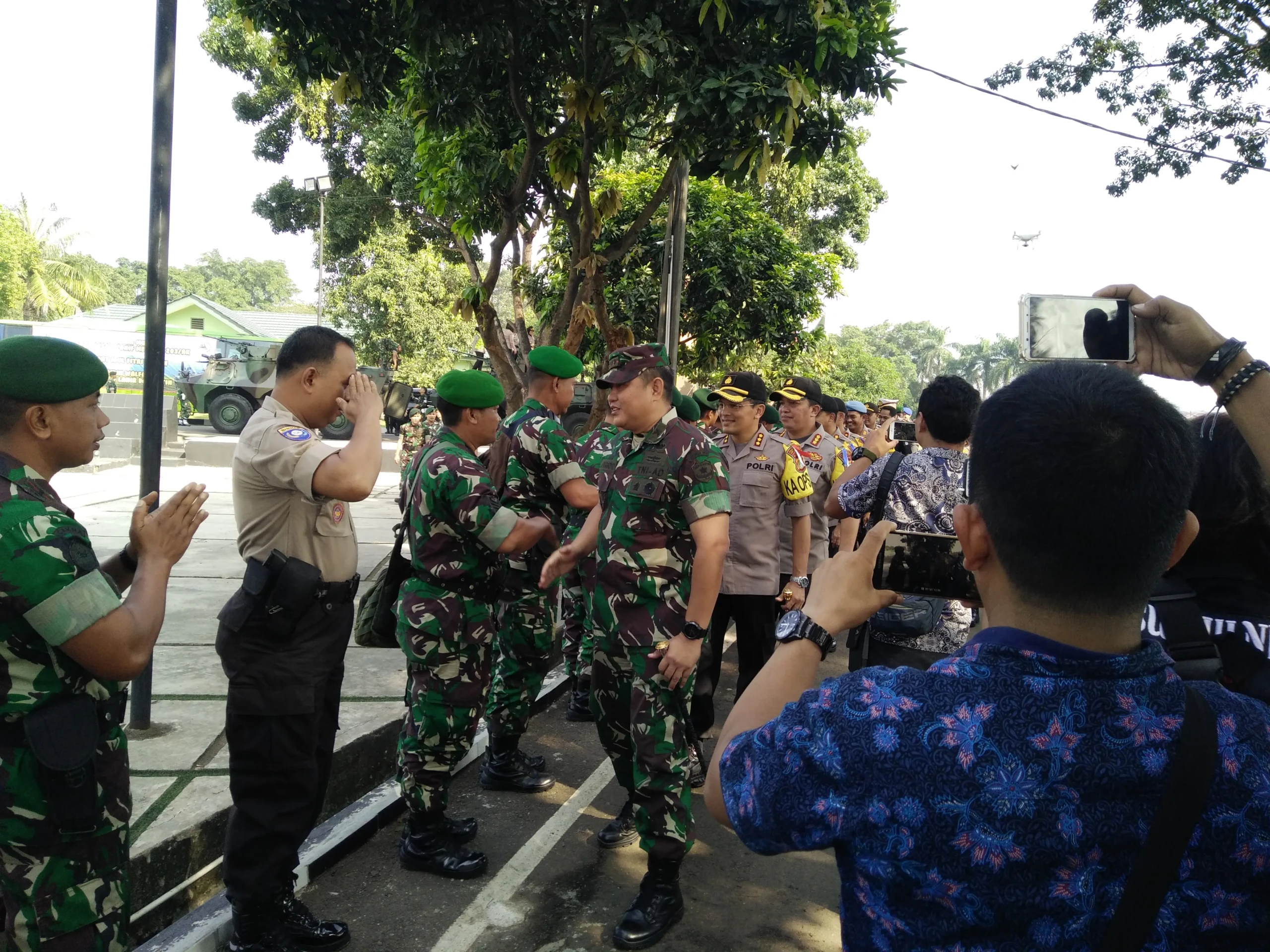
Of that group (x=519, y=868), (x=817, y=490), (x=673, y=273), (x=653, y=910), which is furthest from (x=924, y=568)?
(x=673, y=273)

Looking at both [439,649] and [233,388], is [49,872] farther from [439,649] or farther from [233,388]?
[233,388]

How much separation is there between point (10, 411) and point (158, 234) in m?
2.54

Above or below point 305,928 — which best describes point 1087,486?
above

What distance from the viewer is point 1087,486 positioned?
3.56 ft

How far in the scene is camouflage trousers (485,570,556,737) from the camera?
4.60 meters

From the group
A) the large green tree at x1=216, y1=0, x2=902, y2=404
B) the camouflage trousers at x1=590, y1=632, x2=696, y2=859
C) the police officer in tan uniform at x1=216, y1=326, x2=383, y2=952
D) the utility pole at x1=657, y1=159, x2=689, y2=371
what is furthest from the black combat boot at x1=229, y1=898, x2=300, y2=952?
the utility pole at x1=657, y1=159, x2=689, y2=371

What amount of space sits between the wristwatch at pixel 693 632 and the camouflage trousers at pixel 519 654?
1.39m

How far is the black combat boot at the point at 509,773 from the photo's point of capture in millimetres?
4543

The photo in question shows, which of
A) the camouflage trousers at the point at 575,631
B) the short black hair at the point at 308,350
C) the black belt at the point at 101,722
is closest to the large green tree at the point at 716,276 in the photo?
the camouflage trousers at the point at 575,631

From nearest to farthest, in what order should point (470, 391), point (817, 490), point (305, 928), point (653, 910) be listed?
point (305, 928), point (653, 910), point (470, 391), point (817, 490)

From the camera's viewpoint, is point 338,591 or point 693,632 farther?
point 693,632

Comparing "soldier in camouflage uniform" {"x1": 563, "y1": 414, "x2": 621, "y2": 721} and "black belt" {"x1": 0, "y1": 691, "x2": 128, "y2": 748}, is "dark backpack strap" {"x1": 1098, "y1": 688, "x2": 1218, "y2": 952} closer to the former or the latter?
"black belt" {"x1": 0, "y1": 691, "x2": 128, "y2": 748}

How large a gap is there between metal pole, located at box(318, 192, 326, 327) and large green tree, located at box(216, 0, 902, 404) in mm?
11891

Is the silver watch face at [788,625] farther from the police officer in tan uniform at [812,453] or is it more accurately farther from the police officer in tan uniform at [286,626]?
the police officer in tan uniform at [812,453]
